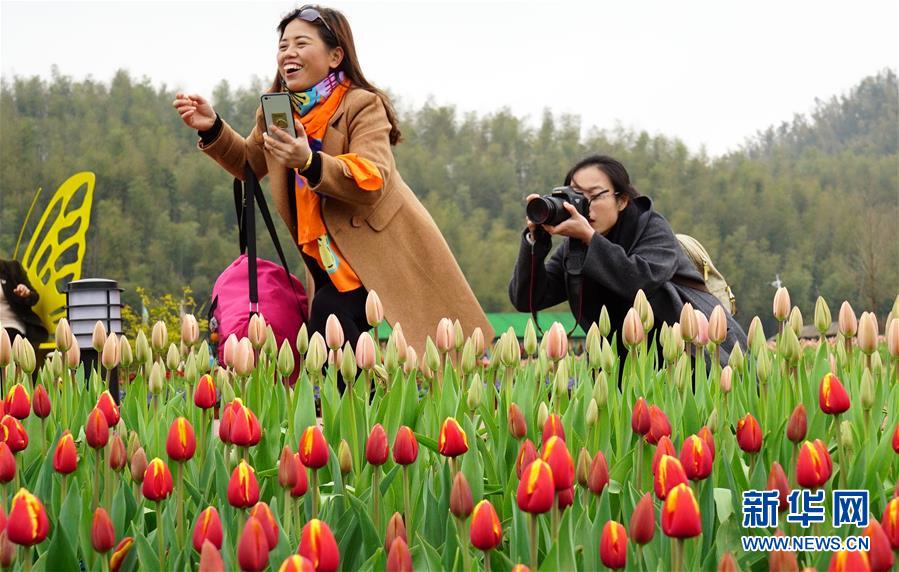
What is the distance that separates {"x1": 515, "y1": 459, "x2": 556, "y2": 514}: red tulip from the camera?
1.44 meters

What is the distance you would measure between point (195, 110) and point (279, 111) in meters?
0.51

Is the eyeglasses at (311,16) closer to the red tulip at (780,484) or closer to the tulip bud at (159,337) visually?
the tulip bud at (159,337)

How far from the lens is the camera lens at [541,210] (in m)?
3.73

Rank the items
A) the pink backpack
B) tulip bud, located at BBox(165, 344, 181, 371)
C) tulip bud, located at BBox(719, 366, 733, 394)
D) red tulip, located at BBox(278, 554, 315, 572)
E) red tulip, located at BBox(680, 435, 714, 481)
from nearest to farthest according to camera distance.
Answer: red tulip, located at BBox(278, 554, 315, 572) < red tulip, located at BBox(680, 435, 714, 481) < tulip bud, located at BBox(719, 366, 733, 394) < tulip bud, located at BBox(165, 344, 181, 371) < the pink backpack

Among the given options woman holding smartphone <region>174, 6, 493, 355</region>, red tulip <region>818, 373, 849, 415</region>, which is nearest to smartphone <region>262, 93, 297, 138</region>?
woman holding smartphone <region>174, 6, 493, 355</region>

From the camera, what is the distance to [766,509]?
169 cm

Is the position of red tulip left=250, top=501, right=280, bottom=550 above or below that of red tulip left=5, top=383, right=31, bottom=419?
below

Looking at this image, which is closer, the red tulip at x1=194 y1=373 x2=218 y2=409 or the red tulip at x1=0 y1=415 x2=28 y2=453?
the red tulip at x1=0 y1=415 x2=28 y2=453

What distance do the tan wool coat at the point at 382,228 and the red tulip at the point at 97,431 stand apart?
2.00 meters

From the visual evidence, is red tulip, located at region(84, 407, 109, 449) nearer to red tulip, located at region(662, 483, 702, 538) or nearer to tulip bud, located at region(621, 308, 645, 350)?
red tulip, located at region(662, 483, 702, 538)

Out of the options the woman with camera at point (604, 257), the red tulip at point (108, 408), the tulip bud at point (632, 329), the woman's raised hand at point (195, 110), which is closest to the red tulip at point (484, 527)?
the red tulip at point (108, 408)

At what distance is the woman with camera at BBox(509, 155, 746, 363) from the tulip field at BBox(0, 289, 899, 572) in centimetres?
83

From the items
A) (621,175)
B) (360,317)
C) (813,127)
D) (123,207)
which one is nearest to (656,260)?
(621,175)

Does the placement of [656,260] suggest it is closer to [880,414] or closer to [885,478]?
[880,414]
